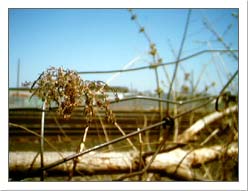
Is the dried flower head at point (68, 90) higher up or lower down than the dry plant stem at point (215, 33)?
lower down

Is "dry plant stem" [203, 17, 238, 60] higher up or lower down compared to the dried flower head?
higher up

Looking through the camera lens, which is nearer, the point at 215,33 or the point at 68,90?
the point at 68,90

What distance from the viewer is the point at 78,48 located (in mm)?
1309

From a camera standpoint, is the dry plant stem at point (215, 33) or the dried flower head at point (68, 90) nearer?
the dried flower head at point (68, 90)

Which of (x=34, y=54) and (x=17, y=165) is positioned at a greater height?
(x=34, y=54)

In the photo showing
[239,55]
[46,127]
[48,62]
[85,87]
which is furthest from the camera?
[46,127]

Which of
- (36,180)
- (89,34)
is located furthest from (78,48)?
(36,180)

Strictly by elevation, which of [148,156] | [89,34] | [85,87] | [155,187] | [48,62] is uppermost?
[89,34]

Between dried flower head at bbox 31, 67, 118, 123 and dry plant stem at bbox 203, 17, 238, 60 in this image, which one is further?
dry plant stem at bbox 203, 17, 238, 60

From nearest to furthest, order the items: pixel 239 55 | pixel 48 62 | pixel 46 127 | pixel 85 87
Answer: pixel 85 87, pixel 48 62, pixel 239 55, pixel 46 127

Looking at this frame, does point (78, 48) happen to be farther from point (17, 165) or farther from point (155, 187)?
point (155, 187)

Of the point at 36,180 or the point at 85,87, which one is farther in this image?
the point at 36,180

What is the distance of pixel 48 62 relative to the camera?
118cm
